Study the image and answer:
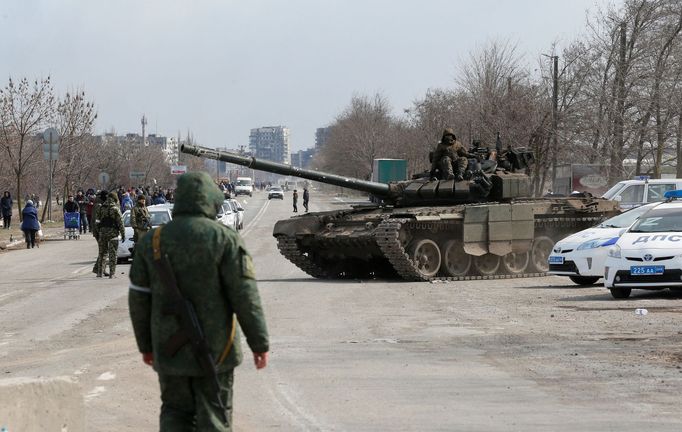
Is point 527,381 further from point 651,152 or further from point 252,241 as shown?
point 651,152

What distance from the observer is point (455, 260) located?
78.5 feet

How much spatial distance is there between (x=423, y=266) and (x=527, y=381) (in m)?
13.0

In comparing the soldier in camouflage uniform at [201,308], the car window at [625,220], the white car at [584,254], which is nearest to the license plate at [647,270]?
the white car at [584,254]

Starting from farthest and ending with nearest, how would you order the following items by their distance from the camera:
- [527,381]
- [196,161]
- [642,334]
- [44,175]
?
[196,161] → [44,175] → [642,334] → [527,381]

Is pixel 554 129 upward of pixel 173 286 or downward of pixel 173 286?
upward

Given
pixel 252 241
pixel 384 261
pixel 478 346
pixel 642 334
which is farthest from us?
pixel 252 241

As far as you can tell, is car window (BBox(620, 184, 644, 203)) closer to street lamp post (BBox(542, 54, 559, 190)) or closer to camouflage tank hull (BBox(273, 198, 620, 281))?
camouflage tank hull (BBox(273, 198, 620, 281))

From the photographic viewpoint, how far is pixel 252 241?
136 feet

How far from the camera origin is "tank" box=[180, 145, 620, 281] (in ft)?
74.7

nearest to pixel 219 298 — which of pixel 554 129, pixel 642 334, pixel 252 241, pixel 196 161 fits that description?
pixel 642 334

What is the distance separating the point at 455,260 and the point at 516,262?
195 centimetres

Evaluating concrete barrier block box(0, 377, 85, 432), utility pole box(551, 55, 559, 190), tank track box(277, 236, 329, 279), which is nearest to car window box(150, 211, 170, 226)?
tank track box(277, 236, 329, 279)

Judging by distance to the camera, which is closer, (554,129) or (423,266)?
(423,266)

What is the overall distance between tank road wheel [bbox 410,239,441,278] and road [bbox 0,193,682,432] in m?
2.31
